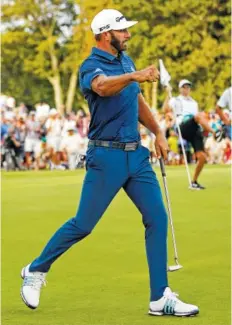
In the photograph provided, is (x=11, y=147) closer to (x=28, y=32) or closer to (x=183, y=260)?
(x=183, y=260)

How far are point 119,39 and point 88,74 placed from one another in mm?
376

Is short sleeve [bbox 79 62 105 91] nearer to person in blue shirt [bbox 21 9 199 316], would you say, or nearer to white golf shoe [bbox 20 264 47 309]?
person in blue shirt [bbox 21 9 199 316]

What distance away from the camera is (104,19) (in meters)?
8.12

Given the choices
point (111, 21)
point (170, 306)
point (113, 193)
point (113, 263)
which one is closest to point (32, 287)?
point (113, 193)

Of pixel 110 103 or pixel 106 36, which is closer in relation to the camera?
pixel 110 103

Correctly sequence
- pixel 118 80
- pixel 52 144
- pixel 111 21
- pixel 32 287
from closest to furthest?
pixel 118 80 < pixel 111 21 < pixel 32 287 < pixel 52 144

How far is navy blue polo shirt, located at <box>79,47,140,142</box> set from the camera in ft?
26.4

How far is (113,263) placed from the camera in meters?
10.9

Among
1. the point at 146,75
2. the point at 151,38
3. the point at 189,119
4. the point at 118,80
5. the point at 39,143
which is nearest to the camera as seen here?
the point at 146,75

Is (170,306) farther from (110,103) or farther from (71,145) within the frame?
(71,145)

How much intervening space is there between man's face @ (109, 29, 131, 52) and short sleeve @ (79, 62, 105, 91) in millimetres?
246

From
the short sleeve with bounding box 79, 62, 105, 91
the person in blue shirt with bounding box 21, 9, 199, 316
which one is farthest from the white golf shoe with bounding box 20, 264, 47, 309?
the short sleeve with bounding box 79, 62, 105, 91

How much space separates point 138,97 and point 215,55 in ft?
164

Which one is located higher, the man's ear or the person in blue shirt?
the man's ear
